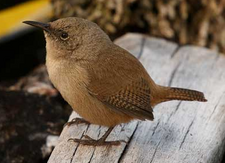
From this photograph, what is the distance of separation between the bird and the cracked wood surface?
0.47 feet

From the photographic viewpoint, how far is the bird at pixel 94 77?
3994 millimetres

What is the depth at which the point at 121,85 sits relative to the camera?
4.11m

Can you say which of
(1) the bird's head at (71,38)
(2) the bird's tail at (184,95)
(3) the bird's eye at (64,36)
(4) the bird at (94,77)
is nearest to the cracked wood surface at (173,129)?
(4) the bird at (94,77)

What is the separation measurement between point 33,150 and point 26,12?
277 cm

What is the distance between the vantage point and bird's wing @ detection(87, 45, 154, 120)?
401cm

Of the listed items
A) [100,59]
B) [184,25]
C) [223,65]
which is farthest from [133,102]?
[184,25]

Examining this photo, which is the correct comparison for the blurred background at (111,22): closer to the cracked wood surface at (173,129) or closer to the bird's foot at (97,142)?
the cracked wood surface at (173,129)

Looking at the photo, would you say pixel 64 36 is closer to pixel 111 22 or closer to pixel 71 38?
pixel 71 38

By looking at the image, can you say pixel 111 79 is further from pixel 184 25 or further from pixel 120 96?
pixel 184 25

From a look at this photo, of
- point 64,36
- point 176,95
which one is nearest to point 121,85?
point 176,95

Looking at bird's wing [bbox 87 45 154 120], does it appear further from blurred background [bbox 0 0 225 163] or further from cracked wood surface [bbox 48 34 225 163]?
blurred background [bbox 0 0 225 163]

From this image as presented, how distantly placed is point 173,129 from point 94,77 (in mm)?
787

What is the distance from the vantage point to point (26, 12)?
699 cm

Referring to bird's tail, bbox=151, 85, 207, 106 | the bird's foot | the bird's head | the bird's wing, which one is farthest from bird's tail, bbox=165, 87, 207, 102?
the bird's head
